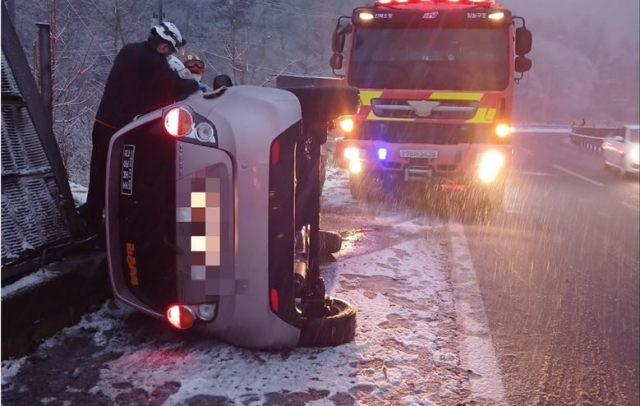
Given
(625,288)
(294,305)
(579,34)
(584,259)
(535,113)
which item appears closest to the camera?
(294,305)

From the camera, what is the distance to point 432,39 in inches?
315

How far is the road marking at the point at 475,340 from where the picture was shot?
111 inches

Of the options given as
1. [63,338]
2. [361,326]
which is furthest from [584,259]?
[63,338]

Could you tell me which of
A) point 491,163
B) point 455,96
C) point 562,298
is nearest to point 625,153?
point 491,163

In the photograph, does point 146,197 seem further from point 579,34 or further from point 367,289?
point 579,34

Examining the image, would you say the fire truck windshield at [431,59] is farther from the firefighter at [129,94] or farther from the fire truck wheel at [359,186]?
the firefighter at [129,94]

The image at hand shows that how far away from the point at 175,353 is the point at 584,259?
4.44m

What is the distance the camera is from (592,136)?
26.9m

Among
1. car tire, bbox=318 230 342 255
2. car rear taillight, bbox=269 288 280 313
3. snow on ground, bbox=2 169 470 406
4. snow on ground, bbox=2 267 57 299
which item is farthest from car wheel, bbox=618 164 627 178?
snow on ground, bbox=2 267 57 299

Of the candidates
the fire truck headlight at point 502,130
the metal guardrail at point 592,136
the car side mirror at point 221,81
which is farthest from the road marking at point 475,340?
the metal guardrail at point 592,136

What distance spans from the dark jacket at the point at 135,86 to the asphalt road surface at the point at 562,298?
2524 mm

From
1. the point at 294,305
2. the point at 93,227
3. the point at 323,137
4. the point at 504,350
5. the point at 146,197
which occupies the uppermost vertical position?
the point at 323,137

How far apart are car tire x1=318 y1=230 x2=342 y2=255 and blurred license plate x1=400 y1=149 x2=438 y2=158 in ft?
11.0

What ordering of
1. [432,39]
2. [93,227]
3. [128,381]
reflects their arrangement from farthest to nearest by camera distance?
[432,39] → [93,227] → [128,381]
